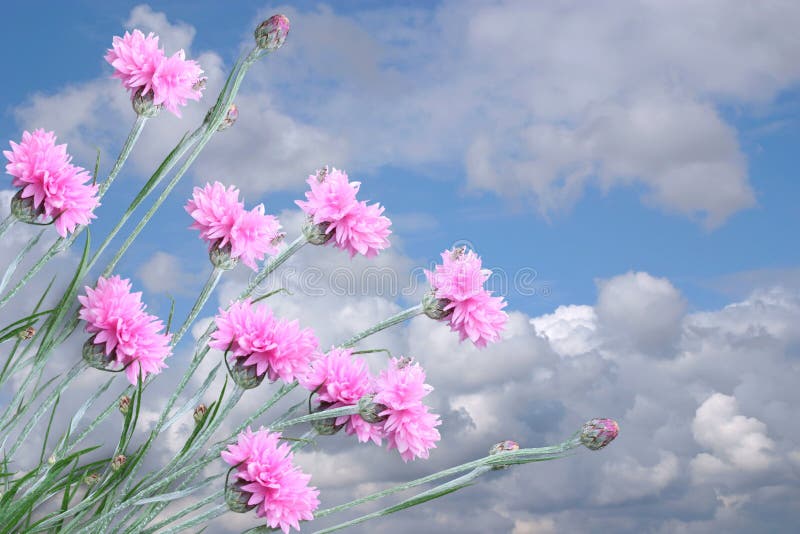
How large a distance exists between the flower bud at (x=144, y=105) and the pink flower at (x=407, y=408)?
1567mm

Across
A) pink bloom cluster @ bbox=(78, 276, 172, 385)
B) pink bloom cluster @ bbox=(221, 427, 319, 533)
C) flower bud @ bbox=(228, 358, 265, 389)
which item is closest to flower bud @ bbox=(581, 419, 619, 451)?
pink bloom cluster @ bbox=(221, 427, 319, 533)

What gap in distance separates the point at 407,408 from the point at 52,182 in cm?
172

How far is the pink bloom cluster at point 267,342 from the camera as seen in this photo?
2984 millimetres

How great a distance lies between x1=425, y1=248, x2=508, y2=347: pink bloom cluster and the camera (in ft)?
11.1

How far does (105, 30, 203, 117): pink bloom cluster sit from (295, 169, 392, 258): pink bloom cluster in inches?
32.1

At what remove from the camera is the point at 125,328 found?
3266mm

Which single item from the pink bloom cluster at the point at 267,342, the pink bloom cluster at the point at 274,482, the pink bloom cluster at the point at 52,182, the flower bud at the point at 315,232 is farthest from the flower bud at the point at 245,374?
the pink bloom cluster at the point at 52,182

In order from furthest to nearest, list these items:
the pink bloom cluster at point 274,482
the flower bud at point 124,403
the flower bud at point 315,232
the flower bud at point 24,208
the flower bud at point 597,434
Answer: the flower bud at point 124,403 → the flower bud at point 24,208 → the flower bud at point 315,232 → the flower bud at point 597,434 → the pink bloom cluster at point 274,482

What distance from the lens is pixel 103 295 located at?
333 centimetres

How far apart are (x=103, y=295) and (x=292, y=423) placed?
925mm

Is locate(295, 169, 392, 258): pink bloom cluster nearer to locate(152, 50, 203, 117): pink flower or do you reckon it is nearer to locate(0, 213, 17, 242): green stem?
locate(152, 50, 203, 117): pink flower

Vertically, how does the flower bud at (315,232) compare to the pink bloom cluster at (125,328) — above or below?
Result: above

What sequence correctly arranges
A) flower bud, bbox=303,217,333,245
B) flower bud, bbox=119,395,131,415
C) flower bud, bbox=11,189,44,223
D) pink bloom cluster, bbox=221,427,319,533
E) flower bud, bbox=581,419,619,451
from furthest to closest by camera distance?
flower bud, bbox=119,395,131,415 → flower bud, bbox=11,189,44,223 → flower bud, bbox=303,217,333,245 → flower bud, bbox=581,419,619,451 → pink bloom cluster, bbox=221,427,319,533

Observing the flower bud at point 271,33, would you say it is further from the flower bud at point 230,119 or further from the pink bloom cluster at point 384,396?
the pink bloom cluster at point 384,396
